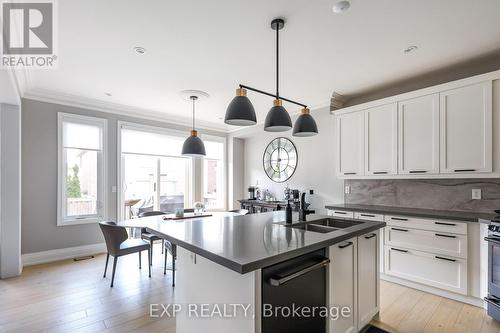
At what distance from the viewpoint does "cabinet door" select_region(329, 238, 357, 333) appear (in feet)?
5.58

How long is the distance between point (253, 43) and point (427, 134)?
241 centimetres

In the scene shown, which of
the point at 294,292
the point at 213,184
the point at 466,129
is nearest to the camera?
the point at 294,292

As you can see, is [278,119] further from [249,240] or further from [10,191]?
[10,191]

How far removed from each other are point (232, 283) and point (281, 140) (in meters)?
4.20

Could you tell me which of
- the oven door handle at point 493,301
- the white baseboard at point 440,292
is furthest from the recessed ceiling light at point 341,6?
the white baseboard at point 440,292

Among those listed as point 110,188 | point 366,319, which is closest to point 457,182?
point 366,319

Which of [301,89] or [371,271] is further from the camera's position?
[301,89]

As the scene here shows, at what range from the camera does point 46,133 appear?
13.0 feet

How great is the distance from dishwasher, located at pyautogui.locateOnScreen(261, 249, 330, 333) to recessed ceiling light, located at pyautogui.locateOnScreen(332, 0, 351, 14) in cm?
186

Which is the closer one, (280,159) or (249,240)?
(249,240)

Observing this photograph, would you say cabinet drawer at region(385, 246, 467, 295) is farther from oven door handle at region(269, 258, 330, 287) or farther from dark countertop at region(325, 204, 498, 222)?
oven door handle at region(269, 258, 330, 287)

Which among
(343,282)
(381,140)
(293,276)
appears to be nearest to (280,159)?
(381,140)

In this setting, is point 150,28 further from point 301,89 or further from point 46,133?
point 46,133

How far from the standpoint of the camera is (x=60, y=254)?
13.2 ft
